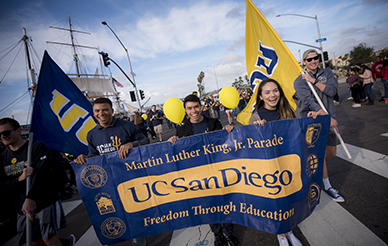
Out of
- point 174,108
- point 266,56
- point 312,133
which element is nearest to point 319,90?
point 312,133

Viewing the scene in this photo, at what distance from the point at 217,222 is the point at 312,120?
5.59 feet

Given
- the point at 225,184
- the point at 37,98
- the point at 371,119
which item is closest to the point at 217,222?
the point at 225,184

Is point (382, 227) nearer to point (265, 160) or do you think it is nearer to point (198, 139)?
point (265, 160)

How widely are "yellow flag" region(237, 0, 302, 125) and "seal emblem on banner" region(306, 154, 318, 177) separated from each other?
1293 millimetres

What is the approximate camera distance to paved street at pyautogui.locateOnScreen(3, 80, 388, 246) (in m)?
1.96

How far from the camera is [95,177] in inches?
85.7

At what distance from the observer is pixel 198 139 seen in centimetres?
211

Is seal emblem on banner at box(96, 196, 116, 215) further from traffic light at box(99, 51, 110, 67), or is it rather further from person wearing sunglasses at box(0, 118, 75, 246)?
traffic light at box(99, 51, 110, 67)

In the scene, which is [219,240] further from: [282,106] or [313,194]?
[282,106]

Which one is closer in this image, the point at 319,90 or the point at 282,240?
the point at 282,240

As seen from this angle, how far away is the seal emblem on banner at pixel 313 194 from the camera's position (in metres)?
2.06

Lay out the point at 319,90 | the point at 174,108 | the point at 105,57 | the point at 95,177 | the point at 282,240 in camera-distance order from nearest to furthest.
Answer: the point at 282,240, the point at 95,177, the point at 319,90, the point at 174,108, the point at 105,57

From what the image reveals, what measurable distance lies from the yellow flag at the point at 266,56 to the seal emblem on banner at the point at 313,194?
1.51 metres

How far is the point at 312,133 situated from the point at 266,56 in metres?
2.06
